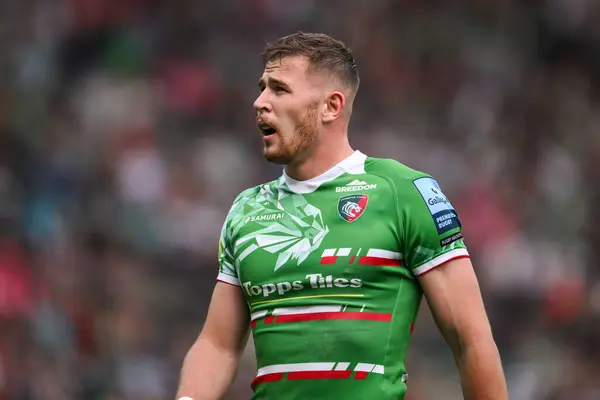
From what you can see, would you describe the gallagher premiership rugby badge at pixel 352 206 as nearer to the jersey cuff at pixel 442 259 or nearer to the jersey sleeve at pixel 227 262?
the jersey cuff at pixel 442 259

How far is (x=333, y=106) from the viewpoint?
5.01 m

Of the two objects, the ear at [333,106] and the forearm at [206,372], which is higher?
the ear at [333,106]

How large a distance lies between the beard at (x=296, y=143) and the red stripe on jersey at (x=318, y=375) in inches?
34.4

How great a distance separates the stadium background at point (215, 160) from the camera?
1045 cm

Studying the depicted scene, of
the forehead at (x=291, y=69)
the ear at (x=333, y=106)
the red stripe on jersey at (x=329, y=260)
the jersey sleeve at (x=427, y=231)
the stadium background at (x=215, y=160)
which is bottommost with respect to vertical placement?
the stadium background at (x=215, y=160)

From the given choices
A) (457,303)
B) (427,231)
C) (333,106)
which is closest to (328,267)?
(427,231)

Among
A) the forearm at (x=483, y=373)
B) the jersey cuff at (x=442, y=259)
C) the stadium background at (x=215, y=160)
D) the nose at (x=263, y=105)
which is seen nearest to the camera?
the forearm at (x=483, y=373)

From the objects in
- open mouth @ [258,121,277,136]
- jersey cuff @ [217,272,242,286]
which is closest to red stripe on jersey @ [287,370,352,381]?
jersey cuff @ [217,272,242,286]

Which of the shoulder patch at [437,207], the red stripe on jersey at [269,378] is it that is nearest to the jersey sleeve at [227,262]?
the red stripe on jersey at [269,378]

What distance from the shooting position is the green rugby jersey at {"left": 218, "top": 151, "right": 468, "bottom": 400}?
460cm

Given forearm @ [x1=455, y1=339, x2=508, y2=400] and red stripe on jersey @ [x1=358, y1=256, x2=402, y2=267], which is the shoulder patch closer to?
red stripe on jersey @ [x1=358, y1=256, x2=402, y2=267]

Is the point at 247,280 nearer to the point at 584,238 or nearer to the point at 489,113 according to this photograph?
the point at 584,238

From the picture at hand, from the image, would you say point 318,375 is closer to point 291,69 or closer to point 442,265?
point 442,265

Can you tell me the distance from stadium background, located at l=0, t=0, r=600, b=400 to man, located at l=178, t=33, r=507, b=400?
4.81 metres
